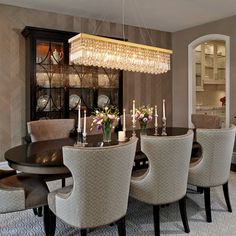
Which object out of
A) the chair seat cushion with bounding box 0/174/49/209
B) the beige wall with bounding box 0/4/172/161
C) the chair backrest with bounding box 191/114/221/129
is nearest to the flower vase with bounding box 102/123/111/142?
the chair seat cushion with bounding box 0/174/49/209

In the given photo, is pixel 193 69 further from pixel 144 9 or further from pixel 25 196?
pixel 25 196

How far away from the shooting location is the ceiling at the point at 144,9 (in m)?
4.38

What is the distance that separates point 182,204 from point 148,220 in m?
0.47

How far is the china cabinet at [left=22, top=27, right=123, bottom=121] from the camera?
172 inches

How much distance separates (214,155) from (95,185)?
54.1 inches

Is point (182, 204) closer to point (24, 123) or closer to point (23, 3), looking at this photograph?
point (24, 123)

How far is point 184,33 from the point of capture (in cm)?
614

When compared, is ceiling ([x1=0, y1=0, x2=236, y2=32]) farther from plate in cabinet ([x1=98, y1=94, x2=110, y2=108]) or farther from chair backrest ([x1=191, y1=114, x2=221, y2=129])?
chair backrest ([x1=191, y1=114, x2=221, y2=129])

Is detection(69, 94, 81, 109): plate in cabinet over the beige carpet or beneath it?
over

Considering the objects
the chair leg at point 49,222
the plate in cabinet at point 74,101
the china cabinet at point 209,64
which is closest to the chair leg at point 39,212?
the chair leg at point 49,222

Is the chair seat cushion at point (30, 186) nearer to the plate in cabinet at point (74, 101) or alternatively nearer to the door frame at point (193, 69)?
the plate in cabinet at point (74, 101)

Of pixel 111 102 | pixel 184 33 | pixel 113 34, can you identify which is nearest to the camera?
pixel 111 102

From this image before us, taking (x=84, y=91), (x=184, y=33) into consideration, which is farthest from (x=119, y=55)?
(x=184, y=33)

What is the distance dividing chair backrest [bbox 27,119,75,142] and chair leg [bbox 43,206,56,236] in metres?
1.22
